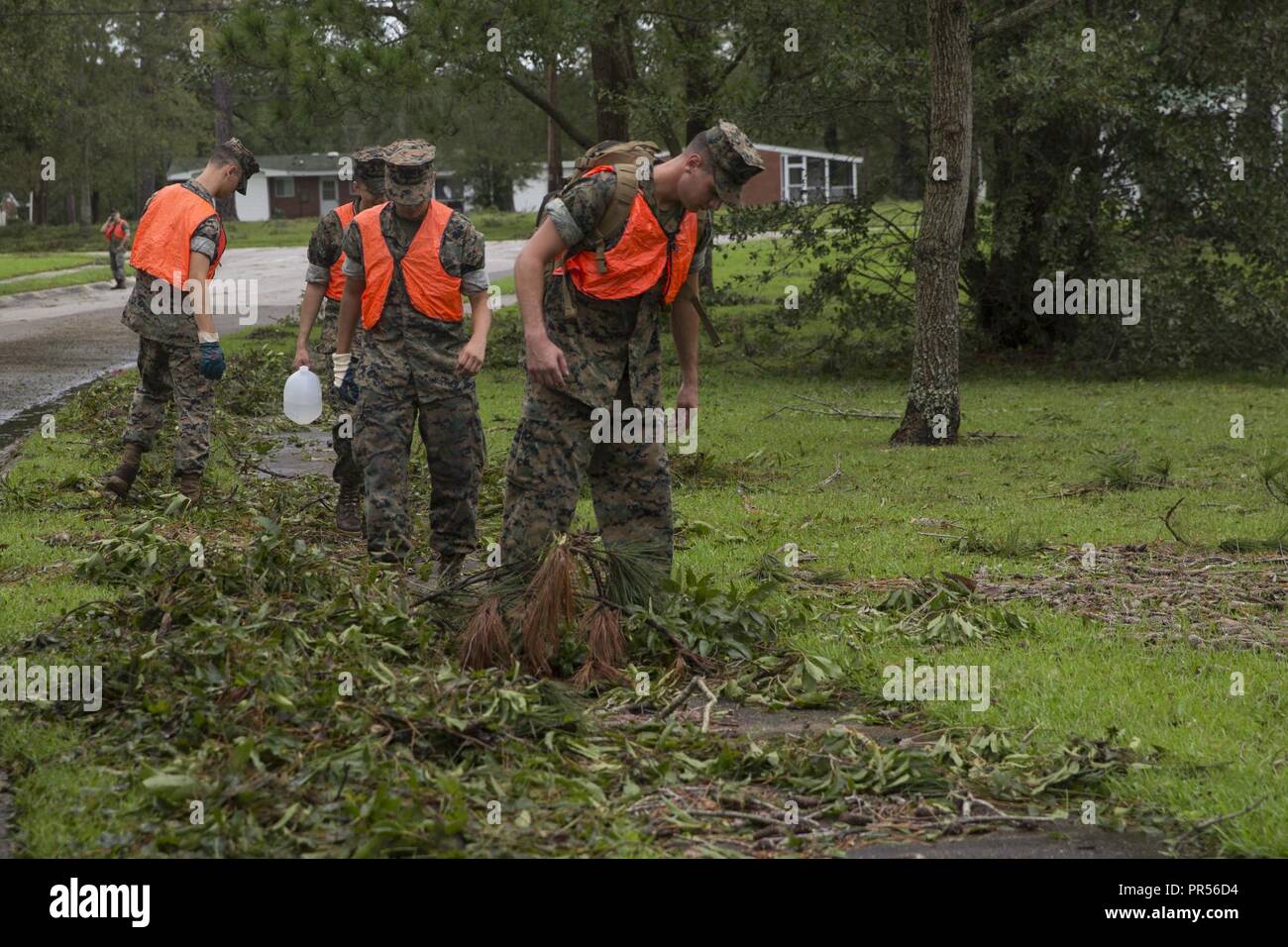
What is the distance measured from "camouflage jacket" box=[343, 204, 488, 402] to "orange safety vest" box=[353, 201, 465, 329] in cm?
2

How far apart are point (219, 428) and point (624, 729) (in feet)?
27.5

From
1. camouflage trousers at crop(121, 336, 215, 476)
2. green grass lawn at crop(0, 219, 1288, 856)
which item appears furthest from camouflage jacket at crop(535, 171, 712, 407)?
camouflage trousers at crop(121, 336, 215, 476)

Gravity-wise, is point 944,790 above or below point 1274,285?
below

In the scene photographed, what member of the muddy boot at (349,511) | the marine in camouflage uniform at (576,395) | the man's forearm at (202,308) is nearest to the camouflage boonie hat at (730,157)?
the marine in camouflage uniform at (576,395)

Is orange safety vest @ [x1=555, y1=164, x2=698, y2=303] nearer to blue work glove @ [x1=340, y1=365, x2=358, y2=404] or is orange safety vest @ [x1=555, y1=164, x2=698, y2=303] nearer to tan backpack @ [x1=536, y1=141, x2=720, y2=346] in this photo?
tan backpack @ [x1=536, y1=141, x2=720, y2=346]

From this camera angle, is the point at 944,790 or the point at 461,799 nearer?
the point at 461,799

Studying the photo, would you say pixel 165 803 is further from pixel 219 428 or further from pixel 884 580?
pixel 219 428

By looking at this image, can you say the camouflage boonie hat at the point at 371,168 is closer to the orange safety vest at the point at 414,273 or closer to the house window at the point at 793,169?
the orange safety vest at the point at 414,273

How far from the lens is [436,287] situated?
306 inches

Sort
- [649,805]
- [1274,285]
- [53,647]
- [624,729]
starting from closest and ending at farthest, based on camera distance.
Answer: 1. [649,805]
2. [624,729]
3. [53,647]
4. [1274,285]

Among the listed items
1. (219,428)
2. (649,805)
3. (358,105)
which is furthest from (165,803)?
(358,105)

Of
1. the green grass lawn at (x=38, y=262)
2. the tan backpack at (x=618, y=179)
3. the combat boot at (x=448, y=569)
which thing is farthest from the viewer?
the green grass lawn at (x=38, y=262)

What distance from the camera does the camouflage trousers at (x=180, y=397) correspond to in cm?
995
